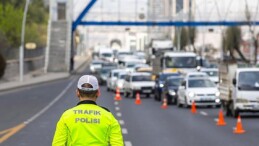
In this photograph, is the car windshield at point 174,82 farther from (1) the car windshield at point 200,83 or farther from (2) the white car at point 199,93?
(2) the white car at point 199,93

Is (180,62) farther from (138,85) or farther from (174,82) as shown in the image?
(174,82)

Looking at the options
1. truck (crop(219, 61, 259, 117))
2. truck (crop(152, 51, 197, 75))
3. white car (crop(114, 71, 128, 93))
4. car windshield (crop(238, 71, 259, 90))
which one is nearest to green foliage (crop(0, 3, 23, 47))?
white car (crop(114, 71, 128, 93))

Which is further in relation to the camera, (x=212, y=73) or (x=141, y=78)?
(x=212, y=73)

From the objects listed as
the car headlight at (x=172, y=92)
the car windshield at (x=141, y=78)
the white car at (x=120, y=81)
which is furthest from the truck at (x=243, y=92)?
the white car at (x=120, y=81)

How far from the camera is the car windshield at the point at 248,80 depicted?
3312 centimetres

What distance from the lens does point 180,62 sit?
5919cm

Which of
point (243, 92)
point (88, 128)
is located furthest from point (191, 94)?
point (88, 128)

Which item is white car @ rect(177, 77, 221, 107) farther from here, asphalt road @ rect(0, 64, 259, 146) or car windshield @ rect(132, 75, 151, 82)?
car windshield @ rect(132, 75, 151, 82)

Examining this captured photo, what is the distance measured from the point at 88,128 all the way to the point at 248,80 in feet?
84.7

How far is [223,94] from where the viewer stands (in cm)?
3512

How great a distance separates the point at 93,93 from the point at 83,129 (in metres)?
0.38

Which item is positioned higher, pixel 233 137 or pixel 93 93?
pixel 93 93

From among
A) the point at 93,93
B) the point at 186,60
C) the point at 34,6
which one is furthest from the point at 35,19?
the point at 93,93

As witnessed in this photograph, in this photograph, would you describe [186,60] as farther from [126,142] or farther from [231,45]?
[231,45]
